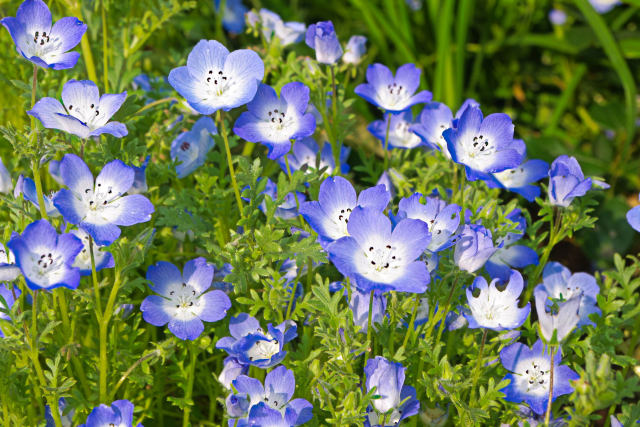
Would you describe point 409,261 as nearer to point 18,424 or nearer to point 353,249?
point 353,249

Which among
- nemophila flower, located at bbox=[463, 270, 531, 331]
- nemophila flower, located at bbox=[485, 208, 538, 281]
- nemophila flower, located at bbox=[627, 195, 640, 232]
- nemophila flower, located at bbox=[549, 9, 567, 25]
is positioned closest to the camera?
nemophila flower, located at bbox=[463, 270, 531, 331]

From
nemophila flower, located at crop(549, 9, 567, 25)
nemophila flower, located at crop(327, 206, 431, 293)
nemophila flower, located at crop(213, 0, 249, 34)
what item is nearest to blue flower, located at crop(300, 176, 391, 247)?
nemophila flower, located at crop(327, 206, 431, 293)

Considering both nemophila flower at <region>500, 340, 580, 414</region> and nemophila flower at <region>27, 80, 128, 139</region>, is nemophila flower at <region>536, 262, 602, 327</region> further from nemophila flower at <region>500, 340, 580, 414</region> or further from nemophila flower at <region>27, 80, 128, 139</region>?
nemophila flower at <region>27, 80, 128, 139</region>

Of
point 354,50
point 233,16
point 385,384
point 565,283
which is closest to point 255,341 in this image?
point 385,384

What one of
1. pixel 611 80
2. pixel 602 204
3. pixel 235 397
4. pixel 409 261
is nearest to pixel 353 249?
pixel 409 261

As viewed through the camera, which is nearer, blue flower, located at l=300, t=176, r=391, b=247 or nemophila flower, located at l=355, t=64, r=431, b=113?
blue flower, located at l=300, t=176, r=391, b=247

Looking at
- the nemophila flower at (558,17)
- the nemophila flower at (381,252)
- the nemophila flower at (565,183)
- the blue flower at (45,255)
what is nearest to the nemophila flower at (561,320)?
the nemophila flower at (381,252)

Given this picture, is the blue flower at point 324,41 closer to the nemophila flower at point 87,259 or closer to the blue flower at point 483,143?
the blue flower at point 483,143
